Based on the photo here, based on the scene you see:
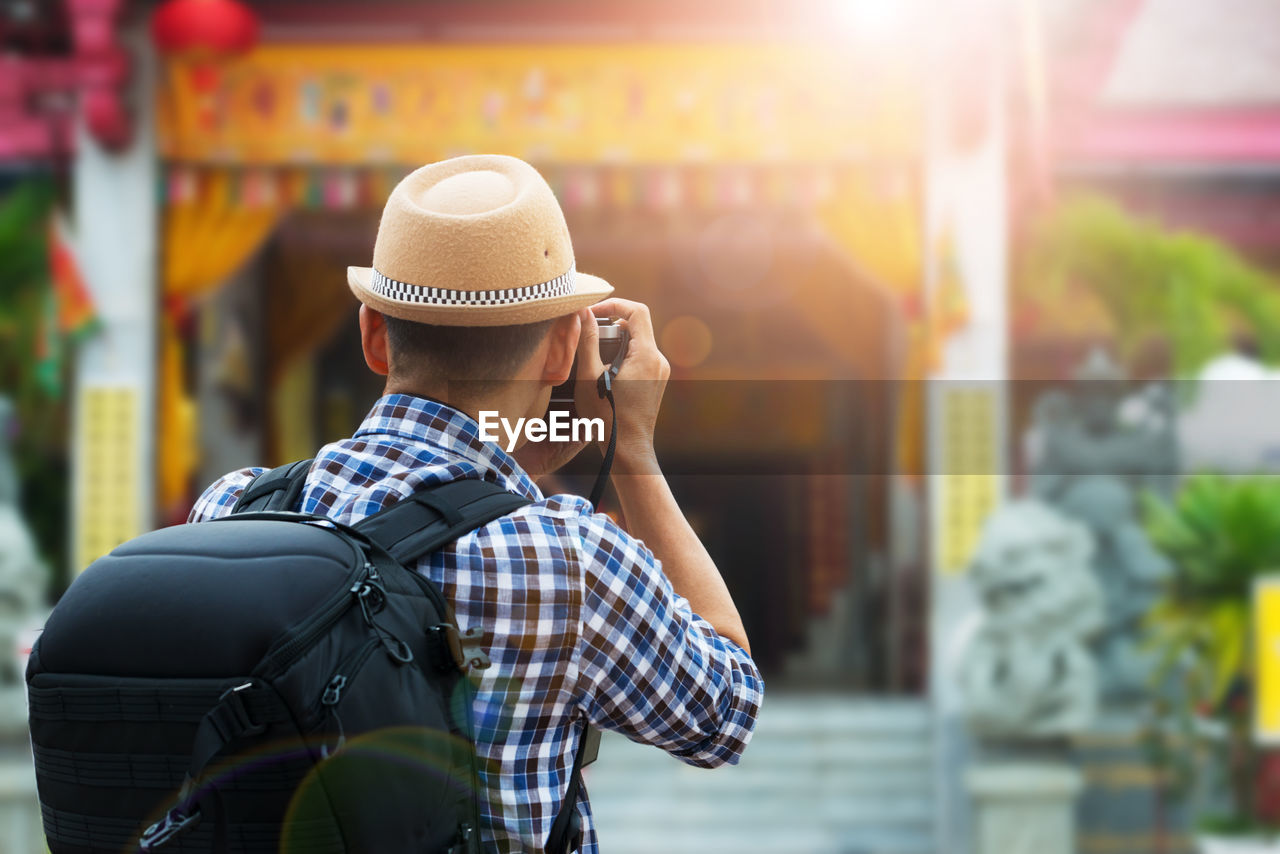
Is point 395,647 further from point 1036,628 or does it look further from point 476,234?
point 1036,628

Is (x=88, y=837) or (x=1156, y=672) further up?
(x=88, y=837)

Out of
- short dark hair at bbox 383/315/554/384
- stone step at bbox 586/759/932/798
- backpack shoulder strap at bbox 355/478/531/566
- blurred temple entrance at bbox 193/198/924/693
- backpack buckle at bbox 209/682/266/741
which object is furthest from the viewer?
blurred temple entrance at bbox 193/198/924/693

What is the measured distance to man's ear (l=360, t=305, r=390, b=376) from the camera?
114 cm

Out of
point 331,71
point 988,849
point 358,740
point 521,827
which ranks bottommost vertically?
point 988,849

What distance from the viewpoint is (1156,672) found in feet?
16.5

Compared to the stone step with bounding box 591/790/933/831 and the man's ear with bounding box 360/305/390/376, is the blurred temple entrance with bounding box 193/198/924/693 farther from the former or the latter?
the man's ear with bounding box 360/305/390/376

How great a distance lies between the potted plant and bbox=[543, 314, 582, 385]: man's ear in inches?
163

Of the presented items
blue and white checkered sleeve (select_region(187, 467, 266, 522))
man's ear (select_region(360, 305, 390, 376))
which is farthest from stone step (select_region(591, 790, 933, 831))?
man's ear (select_region(360, 305, 390, 376))

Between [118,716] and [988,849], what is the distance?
5.26 meters

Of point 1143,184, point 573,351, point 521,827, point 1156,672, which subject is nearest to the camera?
point 521,827

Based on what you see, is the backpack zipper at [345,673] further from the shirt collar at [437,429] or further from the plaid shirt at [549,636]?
the shirt collar at [437,429]

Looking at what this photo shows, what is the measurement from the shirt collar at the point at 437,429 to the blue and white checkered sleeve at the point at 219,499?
0.19 metres

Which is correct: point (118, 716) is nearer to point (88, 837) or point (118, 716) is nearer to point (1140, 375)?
point (88, 837)

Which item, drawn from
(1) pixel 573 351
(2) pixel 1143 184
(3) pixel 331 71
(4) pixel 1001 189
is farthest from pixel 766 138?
(1) pixel 573 351
